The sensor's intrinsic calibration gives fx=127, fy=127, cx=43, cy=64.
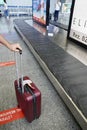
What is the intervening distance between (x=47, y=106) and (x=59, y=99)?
0.22 m

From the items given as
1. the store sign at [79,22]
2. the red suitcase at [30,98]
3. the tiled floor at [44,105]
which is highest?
the store sign at [79,22]

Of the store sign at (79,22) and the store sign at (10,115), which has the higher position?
the store sign at (79,22)

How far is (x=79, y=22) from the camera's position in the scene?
109 inches

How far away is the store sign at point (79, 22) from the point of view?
8.50 ft

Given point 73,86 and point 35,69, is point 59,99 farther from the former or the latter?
point 35,69

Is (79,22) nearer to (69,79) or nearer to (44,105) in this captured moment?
(69,79)

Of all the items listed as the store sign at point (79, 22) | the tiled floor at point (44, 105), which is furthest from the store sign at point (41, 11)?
the tiled floor at point (44, 105)

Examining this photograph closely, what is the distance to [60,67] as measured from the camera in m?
1.79

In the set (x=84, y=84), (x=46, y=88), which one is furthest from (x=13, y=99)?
(x=84, y=84)

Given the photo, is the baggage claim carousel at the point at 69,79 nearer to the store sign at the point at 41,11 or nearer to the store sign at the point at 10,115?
the store sign at the point at 10,115

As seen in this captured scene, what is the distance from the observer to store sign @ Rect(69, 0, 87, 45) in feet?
8.50

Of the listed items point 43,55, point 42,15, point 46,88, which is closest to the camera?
point 46,88

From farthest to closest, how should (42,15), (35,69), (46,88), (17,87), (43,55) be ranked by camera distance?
1. (42,15)
2. (35,69)
3. (43,55)
4. (46,88)
5. (17,87)

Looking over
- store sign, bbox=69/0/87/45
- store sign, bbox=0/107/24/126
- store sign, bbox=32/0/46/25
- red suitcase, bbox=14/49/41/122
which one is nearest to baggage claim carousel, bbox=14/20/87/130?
red suitcase, bbox=14/49/41/122
